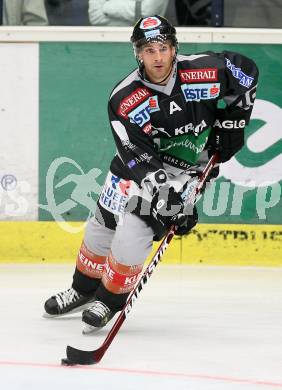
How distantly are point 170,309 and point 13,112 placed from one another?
1.69 metres

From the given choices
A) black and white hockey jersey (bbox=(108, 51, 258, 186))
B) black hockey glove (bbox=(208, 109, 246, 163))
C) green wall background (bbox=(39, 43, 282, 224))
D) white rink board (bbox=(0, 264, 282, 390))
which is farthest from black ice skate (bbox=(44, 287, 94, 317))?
green wall background (bbox=(39, 43, 282, 224))

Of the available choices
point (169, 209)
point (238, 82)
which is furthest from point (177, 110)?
point (169, 209)

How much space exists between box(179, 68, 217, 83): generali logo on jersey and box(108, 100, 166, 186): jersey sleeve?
7.6 inches

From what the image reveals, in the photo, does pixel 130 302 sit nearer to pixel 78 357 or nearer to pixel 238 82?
pixel 78 357

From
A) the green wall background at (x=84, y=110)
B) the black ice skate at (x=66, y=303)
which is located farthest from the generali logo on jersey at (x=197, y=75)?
the green wall background at (x=84, y=110)

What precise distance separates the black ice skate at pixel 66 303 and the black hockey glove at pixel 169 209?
0.65 meters

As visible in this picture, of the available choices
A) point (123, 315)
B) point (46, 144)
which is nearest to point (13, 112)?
point (46, 144)

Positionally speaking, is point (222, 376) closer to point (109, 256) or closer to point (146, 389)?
point (146, 389)

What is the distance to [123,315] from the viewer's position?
4.01 meters

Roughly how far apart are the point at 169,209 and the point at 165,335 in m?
0.54

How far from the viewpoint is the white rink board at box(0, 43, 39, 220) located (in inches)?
240

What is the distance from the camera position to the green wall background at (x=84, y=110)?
6.09 m

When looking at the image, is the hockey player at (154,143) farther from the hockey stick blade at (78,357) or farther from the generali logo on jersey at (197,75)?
the hockey stick blade at (78,357)

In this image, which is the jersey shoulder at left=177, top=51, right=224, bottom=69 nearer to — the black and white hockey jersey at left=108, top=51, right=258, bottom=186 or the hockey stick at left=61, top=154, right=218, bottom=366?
the black and white hockey jersey at left=108, top=51, right=258, bottom=186
